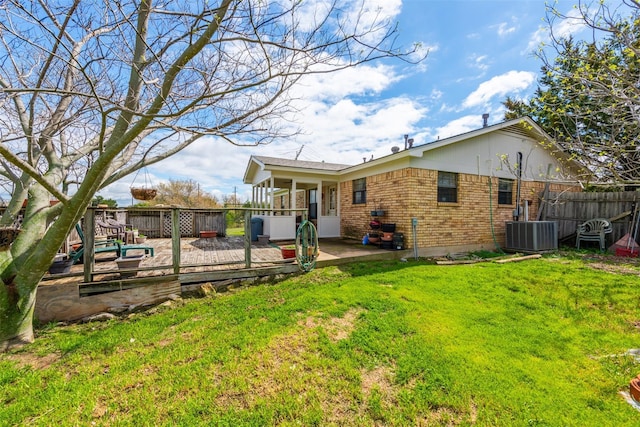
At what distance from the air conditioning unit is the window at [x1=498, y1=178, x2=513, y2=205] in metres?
0.96

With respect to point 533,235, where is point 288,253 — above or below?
below

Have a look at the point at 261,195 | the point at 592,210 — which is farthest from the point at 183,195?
the point at 592,210

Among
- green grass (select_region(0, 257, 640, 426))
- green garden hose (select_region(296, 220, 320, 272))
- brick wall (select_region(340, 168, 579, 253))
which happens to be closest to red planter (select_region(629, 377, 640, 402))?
green grass (select_region(0, 257, 640, 426))

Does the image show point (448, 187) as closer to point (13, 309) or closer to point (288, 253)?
point (288, 253)

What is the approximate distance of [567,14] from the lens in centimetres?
384

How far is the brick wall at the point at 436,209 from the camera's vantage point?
25.3ft

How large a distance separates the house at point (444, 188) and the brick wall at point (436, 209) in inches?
1.1

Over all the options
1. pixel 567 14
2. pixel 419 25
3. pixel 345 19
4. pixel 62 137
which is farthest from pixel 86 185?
pixel 567 14

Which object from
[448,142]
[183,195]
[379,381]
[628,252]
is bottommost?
[379,381]

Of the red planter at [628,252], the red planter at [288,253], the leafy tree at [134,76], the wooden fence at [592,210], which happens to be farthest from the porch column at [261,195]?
the red planter at [628,252]

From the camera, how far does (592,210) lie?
380 inches

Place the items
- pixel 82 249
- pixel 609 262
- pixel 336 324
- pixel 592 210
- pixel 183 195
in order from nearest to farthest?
pixel 336 324 → pixel 82 249 → pixel 609 262 → pixel 592 210 → pixel 183 195

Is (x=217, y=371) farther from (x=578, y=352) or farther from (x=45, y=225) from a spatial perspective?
(x=578, y=352)

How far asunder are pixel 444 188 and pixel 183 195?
20473mm
